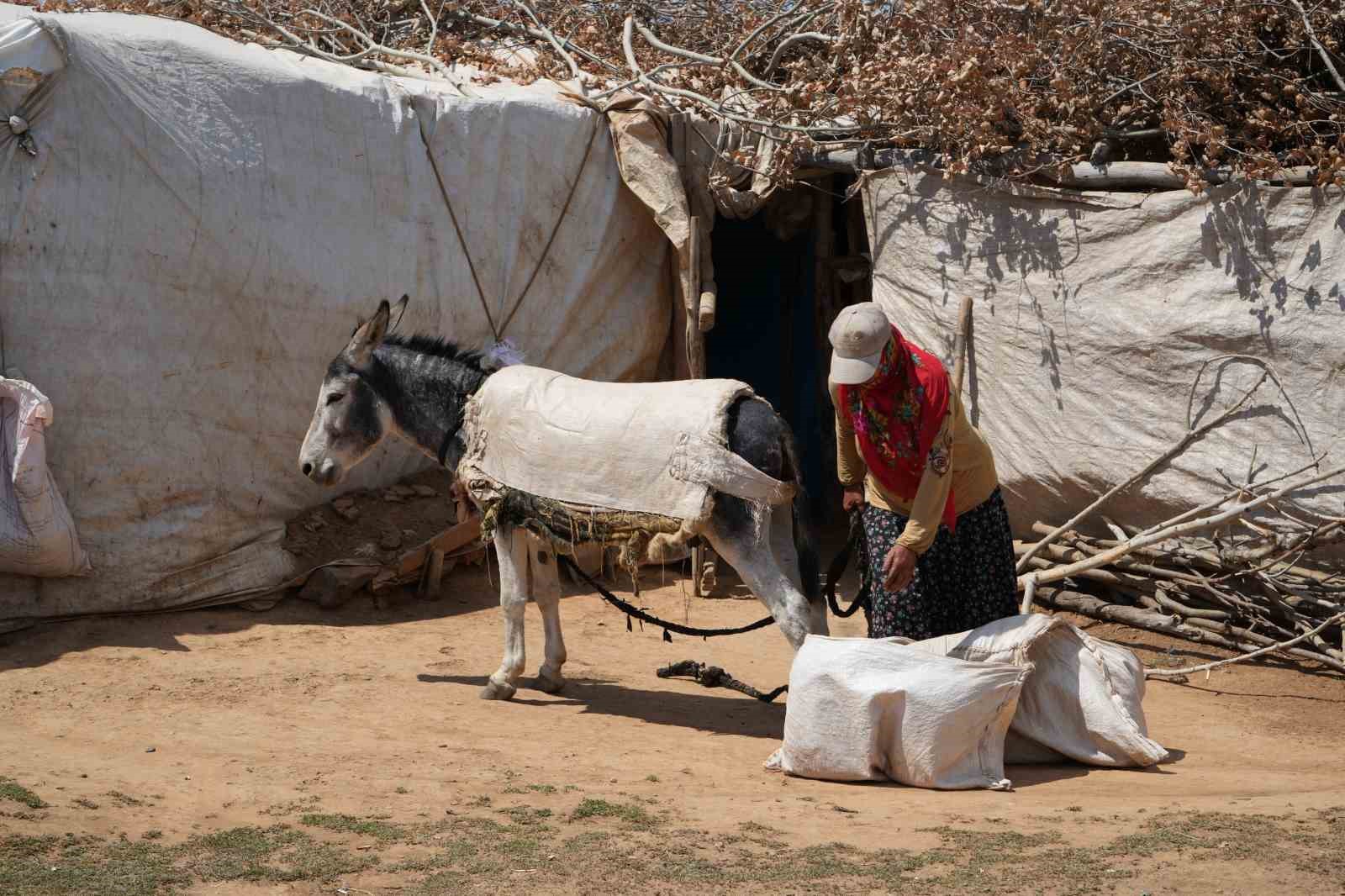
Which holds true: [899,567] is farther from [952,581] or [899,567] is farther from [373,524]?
[373,524]

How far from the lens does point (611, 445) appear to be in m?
5.14

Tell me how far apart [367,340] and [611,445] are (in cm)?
135

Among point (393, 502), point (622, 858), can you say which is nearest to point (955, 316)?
point (393, 502)

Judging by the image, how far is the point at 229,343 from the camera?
709cm

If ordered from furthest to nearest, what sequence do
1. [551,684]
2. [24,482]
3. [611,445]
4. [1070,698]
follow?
[24,482]
[551,684]
[611,445]
[1070,698]

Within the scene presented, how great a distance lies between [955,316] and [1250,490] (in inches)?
73.5

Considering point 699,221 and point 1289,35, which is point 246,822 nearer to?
point 699,221

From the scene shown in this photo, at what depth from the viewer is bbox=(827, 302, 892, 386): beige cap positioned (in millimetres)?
4070

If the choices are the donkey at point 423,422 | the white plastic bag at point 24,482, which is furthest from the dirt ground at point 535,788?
the white plastic bag at point 24,482

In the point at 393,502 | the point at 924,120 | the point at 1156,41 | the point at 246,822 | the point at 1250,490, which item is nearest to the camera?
the point at 246,822

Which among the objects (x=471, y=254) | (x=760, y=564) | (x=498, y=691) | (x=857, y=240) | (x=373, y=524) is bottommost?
(x=498, y=691)

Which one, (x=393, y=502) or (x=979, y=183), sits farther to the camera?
(x=393, y=502)

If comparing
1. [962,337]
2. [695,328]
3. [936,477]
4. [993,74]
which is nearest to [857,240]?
[695,328]

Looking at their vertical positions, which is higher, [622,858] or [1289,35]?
[1289,35]
